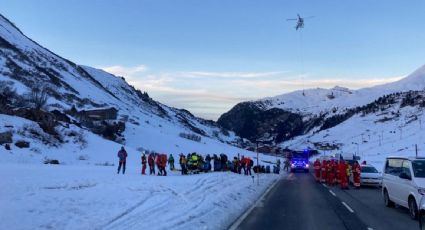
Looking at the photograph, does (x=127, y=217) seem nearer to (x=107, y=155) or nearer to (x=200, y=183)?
(x=200, y=183)

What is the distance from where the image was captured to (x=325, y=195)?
23891 mm

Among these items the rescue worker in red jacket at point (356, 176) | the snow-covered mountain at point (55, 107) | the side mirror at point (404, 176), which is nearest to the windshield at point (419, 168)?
the side mirror at point (404, 176)

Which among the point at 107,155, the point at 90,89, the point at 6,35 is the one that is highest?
the point at 6,35

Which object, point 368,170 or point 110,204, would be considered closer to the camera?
point 110,204

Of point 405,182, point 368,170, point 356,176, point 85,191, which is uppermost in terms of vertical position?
point 368,170

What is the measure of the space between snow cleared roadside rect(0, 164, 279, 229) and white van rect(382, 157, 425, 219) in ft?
16.5

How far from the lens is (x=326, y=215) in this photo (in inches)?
636

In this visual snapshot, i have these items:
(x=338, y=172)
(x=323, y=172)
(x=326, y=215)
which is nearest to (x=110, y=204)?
(x=326, y=215)

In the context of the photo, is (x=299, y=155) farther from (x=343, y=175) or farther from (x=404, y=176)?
(x=404, y=176)

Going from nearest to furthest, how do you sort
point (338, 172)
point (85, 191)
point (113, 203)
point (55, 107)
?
1. point (113, 203)
2. point (85, 191)
3. point (338, 172)
4. point (55, 107)

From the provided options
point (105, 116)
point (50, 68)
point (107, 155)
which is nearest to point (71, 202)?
point (107, 155)

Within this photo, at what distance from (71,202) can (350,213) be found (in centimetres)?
865

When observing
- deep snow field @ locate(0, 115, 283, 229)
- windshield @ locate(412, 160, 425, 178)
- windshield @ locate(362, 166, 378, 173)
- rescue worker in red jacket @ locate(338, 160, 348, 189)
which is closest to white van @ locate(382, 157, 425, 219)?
windshield @ locate(412, 160, 425, 178)

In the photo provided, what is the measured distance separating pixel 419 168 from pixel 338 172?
14.6m
